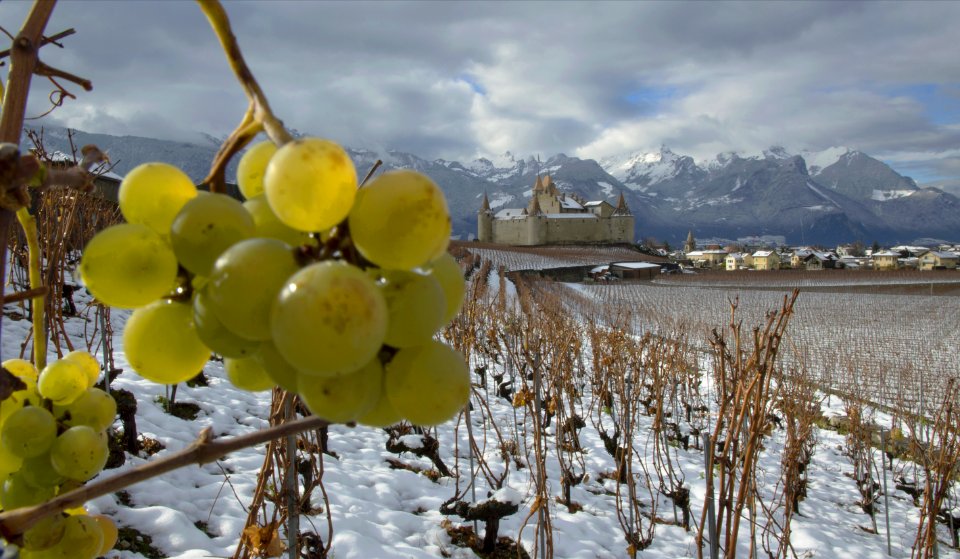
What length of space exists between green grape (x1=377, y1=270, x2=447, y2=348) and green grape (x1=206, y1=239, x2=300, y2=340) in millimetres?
65

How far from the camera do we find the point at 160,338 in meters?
0.47

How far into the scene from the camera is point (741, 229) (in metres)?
191

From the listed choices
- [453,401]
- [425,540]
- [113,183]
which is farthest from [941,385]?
[113,183]

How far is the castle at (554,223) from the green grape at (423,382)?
54.4 metres

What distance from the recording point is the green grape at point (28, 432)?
0.53 meters

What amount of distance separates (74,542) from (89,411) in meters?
0.13

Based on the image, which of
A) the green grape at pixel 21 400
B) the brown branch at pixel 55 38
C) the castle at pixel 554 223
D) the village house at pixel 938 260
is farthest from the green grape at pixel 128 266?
the village house at pixel 938 260

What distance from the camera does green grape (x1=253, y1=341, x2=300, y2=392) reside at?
393 mm

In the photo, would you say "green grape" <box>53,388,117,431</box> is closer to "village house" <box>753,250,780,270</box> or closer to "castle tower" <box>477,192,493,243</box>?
"castle tower" <box>477,192,493,243</box>

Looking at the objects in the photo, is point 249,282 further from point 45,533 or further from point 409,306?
point 45,533

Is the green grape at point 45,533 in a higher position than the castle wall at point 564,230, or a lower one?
lower

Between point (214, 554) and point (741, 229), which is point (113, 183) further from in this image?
point (741, 229)

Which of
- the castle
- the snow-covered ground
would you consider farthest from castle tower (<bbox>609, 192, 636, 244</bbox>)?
the snow-covered ground

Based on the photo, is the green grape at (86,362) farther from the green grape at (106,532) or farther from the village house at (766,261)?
the village house at (766,261)
